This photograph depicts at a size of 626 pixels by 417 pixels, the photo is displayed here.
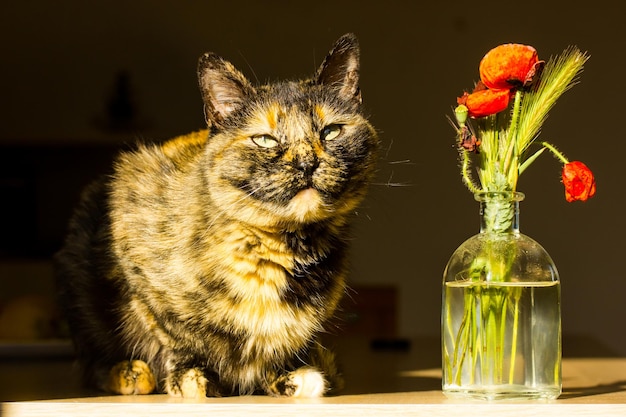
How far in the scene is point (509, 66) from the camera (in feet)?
3.27

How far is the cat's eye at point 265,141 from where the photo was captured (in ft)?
3.35

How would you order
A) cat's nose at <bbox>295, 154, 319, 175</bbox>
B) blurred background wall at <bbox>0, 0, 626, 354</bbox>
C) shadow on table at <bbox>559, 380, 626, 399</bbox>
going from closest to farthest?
cat's nose at <bbox>295, 154, 319, 175</bbox> < shadow on table at <bbox>559, 380, 626, 399</bbox> < blurred background wall at <bbox>0, 0, 626, 354</bbox>

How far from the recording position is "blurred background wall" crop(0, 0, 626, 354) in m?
3.67

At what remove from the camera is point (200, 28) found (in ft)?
12.2

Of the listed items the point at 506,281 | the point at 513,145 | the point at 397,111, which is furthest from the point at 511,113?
the point at 397,111

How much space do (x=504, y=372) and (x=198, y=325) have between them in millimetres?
368

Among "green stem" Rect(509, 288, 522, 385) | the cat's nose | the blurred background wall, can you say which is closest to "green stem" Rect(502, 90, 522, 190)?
"green stem" Rect(509, 288, 522, 385)

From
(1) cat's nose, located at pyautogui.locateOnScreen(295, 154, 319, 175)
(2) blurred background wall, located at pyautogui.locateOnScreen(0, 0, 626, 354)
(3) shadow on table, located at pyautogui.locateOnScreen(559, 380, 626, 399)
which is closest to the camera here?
(1) cat's nose, located at pyautogui.locateOnScreen(295, 154, 319, 175)

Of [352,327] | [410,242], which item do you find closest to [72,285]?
[352,327]

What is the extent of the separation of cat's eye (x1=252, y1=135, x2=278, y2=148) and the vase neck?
0.82 ft

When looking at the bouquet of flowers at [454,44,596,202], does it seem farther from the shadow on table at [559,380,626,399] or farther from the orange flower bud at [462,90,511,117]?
the shadow on table at [559,380,626,399]

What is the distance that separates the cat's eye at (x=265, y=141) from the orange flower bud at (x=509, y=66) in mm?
253

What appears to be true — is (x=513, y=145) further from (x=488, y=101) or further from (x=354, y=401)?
(x=354, y=401)

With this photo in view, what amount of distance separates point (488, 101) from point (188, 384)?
487 millimetres
